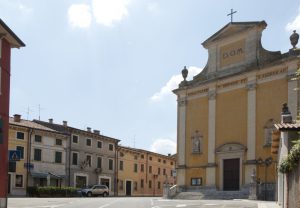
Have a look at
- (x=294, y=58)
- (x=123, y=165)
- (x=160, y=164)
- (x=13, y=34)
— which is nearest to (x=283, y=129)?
(x=13, y=34)

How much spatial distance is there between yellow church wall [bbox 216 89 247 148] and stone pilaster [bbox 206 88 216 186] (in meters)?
0.37

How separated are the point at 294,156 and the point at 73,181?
1997 inches

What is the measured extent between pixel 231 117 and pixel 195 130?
4.22m

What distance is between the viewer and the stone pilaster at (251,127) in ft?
121

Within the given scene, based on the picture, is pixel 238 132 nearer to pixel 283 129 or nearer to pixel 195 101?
pixel 195 101

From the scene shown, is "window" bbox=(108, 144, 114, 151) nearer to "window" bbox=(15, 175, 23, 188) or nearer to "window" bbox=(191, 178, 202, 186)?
"window" bbox=(15, 175, 23, 188)

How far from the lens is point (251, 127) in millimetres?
37344

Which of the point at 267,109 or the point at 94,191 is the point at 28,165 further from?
the point at 267,109

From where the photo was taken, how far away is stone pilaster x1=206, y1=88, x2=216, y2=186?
39844 millimetres

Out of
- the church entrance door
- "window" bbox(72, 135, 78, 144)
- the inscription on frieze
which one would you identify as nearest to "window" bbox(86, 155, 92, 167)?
"window" bbox(72, 135, 78, 144)

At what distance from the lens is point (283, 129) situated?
14.2 metres

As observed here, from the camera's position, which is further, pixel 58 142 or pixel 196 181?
pixel 58 142

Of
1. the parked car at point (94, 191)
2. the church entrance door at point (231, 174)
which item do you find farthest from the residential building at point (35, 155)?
the church entrance door at point (231, 174)

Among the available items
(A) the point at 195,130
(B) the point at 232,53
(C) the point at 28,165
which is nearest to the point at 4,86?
(A) the point at 195,130
